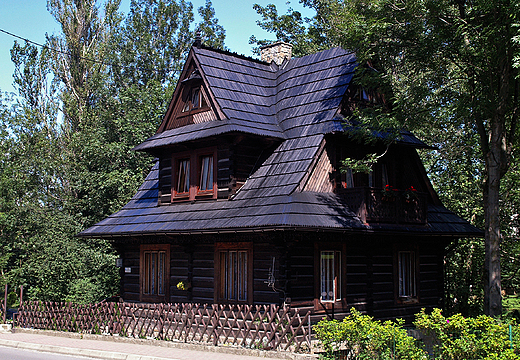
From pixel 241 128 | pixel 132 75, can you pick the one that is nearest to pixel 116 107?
pixel 132 75

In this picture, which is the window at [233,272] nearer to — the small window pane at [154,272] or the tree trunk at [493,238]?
the small window pane at [154,272]

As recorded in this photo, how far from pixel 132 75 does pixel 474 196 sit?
30389 mm

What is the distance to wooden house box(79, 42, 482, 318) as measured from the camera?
700 inches

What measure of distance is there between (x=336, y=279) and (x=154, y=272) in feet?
24.9

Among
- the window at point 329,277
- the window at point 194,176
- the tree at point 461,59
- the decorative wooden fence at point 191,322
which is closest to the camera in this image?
the decorative wooden fence at point 191,322

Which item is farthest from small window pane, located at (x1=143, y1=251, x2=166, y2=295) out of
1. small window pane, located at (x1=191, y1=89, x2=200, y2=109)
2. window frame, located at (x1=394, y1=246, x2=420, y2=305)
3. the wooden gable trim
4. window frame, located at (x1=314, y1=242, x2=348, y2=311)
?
window frame, located at (x1=394, y1=246, x2=420, y2=305)

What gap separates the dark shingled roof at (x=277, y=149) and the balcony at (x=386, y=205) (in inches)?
11.1

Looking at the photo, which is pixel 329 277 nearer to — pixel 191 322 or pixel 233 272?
pixel 233 272

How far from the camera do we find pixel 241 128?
19.6 metres

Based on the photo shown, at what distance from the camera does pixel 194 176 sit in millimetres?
21484

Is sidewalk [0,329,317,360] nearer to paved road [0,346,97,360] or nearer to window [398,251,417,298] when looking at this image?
paved road [0,346,97,360]

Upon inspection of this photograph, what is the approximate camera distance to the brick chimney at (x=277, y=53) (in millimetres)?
25797

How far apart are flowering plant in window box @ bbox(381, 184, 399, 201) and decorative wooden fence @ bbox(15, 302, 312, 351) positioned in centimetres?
467

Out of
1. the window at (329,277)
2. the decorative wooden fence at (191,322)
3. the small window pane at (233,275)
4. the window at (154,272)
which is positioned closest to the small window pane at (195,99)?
the window at (154,272)
